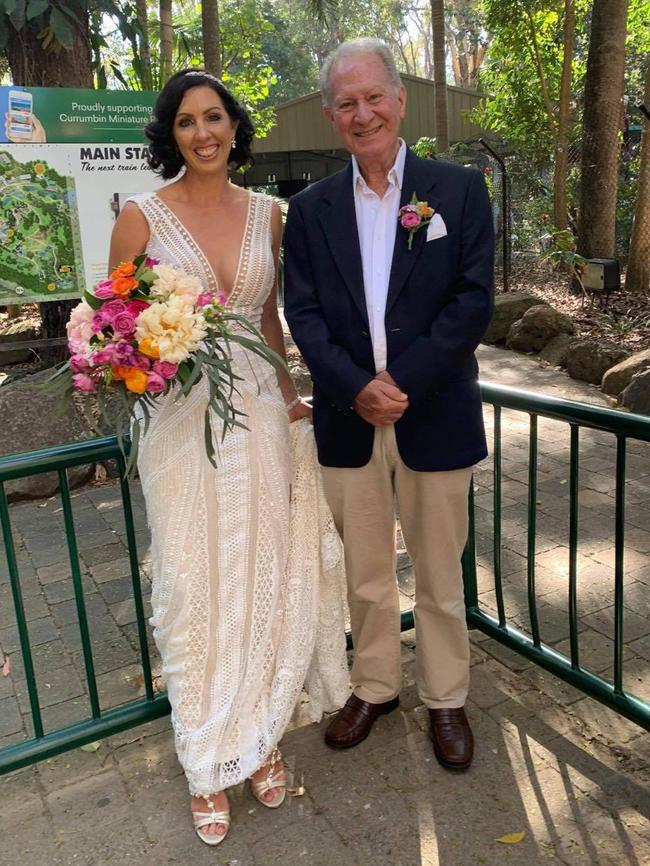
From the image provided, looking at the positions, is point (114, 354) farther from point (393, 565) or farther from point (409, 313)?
point (393, 565)

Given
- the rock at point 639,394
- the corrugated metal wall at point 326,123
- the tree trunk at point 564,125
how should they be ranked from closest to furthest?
the rock at point 639,394
the tree trunk at point 564,125
the corrugated metal wall at point 326,123

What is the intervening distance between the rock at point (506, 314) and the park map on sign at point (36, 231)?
17.7ft

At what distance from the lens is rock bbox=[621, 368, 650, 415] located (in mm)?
6422

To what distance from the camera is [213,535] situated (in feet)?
8.14

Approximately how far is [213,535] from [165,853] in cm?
94

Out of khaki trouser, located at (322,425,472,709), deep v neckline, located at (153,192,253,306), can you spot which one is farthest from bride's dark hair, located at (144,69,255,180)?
khaki trouser, located at (322,425,472,709)

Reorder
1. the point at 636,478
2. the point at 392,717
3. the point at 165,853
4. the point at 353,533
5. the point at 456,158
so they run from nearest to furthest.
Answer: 1. the point at 165,853
2. the point at 353,533
3. the point at 392,717
4. the point at 636,478
5. the point at 456,158

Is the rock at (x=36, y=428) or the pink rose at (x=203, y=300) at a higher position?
the pink rose at (x=203, y=300)

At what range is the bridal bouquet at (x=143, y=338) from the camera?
207 cm

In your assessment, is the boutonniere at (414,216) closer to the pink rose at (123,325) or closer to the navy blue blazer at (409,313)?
the navy blue blazer at (409,313)

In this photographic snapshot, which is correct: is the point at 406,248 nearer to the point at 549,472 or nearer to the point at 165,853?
the point at 165,853

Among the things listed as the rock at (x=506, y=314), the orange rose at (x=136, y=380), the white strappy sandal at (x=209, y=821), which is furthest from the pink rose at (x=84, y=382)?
the rock at (x=506, y=314)

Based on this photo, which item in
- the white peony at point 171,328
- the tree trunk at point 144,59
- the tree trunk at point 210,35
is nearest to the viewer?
the white peony at point 171,328

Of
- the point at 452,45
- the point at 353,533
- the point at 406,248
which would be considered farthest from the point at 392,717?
the point at 452,45
